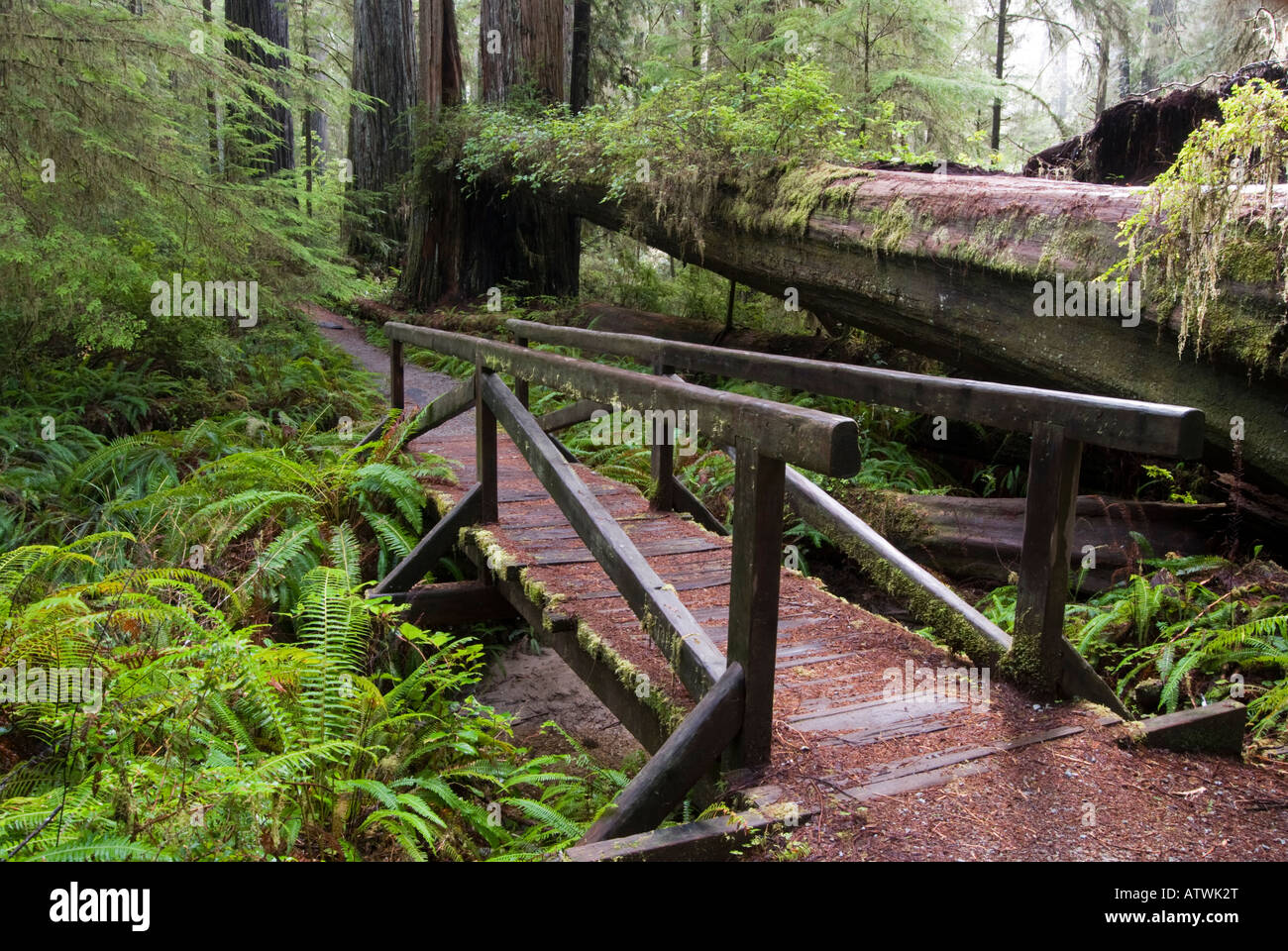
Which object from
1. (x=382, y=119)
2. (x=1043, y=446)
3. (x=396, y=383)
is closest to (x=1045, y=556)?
(x=1043, y=446)

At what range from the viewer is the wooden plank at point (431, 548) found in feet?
17.8

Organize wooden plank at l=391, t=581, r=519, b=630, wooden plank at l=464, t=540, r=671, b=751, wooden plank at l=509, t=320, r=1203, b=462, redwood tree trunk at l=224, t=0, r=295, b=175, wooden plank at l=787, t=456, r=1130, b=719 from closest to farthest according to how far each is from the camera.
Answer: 1. wooden plank at l=509, t=320, r=1203, b=462
2. wooden plank at l=787, t=456, r=1130, b=719
3. wooden plank at l=464, t=540, r=671, b=751
4. wooden plank at l=391, t=581, r=519, b=630
5. redwood tree trunk at l=224, t=0, r=295, b=175

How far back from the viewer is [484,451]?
534cm

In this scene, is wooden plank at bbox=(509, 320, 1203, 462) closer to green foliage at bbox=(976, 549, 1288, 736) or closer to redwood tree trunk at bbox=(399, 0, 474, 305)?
green foliage at bbox=(976, 549, 1288, 736)

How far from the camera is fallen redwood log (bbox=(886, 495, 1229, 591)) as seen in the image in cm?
587

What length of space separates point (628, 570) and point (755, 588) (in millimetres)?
902

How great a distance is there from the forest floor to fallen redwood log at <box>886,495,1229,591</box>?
281 cm

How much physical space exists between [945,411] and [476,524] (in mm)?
3095

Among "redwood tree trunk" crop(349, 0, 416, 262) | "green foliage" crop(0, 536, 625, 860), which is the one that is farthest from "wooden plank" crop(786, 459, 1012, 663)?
"redwood tree trunk" crop(349, 0, 416, 262)

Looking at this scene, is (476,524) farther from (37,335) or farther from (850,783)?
(37,335)

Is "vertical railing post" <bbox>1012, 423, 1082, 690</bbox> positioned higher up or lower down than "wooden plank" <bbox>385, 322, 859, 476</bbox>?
lower down

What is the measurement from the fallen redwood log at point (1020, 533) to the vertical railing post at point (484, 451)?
119 inches

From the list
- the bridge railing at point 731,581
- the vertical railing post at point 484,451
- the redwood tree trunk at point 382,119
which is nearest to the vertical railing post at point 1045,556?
the bridge railing at point 731,581
